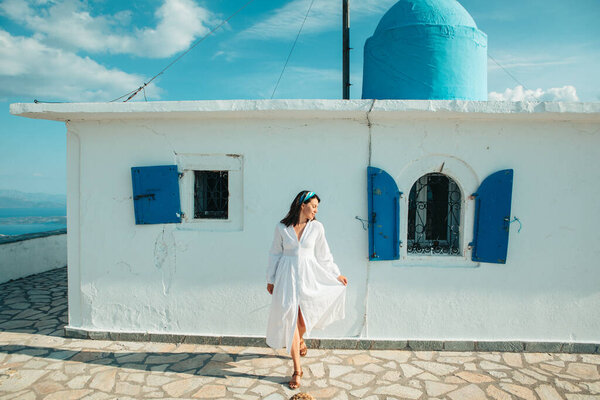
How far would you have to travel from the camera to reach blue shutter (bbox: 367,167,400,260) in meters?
4.43

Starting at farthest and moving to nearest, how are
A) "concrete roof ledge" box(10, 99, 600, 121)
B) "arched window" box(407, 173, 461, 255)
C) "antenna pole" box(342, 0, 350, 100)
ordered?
"antenna pole" box(342, 0, 350, 100)
"arched window" box(407, 173, 461, 255)
"concrete roof ledge" box(10, 99, 600, 121)

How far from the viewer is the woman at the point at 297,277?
357 cm

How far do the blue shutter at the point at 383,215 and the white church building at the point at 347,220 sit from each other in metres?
0.01

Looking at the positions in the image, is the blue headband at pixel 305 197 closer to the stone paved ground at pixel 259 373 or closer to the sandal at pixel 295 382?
the sandal at pixel 295 382

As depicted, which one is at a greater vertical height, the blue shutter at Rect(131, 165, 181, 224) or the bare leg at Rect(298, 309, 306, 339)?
the blue shutter at Rect(131, 165, 181, 224)

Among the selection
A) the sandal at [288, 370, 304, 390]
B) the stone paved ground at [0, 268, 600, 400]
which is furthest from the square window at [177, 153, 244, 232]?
the sandal at [288, 370, 304, 390]

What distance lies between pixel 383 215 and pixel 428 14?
3744mm

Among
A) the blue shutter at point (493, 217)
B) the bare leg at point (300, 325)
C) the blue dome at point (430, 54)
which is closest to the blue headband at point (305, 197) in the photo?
the bare leg at point (300, 325)

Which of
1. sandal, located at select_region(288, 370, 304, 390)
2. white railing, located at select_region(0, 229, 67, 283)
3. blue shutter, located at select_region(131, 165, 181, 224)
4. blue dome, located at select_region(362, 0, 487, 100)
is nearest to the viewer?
sandal, located at select_region(288, 370, 304, 390)

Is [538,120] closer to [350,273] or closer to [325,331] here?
[350,273]

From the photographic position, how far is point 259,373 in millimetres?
3938

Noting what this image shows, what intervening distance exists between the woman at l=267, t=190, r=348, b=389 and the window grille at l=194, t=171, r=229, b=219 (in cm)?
158

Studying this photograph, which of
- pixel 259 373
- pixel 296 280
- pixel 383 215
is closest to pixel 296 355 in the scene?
pixel 259 373

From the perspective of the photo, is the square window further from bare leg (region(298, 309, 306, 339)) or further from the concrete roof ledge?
bare leg (region(298, 309, 306, 339))
